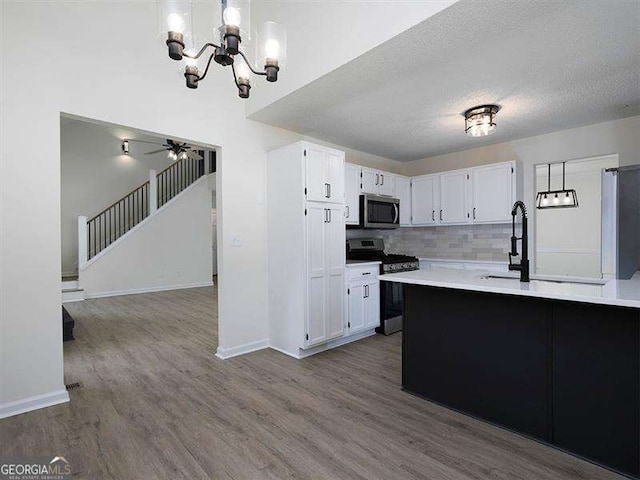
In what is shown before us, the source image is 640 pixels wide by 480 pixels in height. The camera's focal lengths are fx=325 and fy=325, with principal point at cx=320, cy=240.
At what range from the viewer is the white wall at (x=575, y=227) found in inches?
271

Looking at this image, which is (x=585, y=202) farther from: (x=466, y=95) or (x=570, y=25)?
(x=570, y=25)

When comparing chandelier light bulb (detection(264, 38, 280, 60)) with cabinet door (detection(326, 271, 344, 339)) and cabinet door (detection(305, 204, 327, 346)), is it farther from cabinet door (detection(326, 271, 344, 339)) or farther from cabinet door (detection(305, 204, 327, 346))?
cabinet door (detection(326, 271, 344, 339))

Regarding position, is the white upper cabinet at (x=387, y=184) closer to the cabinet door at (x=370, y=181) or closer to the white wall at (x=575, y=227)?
the cabinet door at (x=370, y=181)

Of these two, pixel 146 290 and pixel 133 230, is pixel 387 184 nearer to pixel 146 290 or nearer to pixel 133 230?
pixel 133 230

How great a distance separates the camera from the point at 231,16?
168 centimetres

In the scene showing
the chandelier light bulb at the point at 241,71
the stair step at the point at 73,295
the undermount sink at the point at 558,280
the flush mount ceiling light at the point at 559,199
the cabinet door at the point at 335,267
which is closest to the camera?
the undermount sink at the point at 558,280

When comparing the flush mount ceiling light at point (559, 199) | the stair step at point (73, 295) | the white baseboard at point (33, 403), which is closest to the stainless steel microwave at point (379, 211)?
the flush mount ceiling light at point (559, 199)

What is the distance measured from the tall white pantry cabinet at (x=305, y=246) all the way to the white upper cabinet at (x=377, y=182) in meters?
0.93

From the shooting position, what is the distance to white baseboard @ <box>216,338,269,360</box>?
346cm

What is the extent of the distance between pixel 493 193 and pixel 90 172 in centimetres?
888

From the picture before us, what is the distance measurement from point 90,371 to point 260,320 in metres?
1.67

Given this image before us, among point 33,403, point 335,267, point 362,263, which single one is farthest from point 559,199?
point 33,403

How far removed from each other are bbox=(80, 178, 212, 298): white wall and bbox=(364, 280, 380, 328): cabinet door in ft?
18.5

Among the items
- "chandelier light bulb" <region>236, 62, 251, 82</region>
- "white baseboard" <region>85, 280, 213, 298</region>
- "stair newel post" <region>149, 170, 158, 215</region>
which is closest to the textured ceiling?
"chandelier light bulb" <region>236, 62, 251, 82</region>
